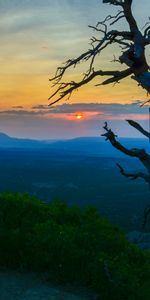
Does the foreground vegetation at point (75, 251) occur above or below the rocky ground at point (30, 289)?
above

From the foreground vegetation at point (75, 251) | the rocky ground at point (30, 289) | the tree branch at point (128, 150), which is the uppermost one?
the tree branch at point (128, 150)

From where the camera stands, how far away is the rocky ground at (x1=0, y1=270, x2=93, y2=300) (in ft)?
50.9

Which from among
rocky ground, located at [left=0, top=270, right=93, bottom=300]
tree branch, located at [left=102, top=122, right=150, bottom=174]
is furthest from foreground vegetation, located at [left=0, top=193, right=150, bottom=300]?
tree branch, located at [left=102, top=122, right=150, bottom=174]

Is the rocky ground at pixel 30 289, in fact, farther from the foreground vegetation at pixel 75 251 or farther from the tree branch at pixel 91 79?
the tree branch at pixel 91 79

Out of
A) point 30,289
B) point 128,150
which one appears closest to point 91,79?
point 128,150

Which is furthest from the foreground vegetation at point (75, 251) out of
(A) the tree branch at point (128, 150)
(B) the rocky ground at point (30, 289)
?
(A) the tree branch at point (128, 150)

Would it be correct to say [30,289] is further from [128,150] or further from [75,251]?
[128,150]

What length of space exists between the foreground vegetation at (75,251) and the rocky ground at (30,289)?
566 millimetres

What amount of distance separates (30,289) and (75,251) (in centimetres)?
257

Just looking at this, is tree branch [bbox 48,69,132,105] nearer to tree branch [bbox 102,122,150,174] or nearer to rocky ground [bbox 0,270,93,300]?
tree branch [bbox 102,122,150,174]

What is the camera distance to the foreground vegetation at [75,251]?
16594mm

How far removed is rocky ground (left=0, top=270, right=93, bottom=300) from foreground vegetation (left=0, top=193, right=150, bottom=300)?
1.86 feet

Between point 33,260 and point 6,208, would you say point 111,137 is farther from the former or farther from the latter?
point 6,208

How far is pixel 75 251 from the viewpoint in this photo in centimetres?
1811
